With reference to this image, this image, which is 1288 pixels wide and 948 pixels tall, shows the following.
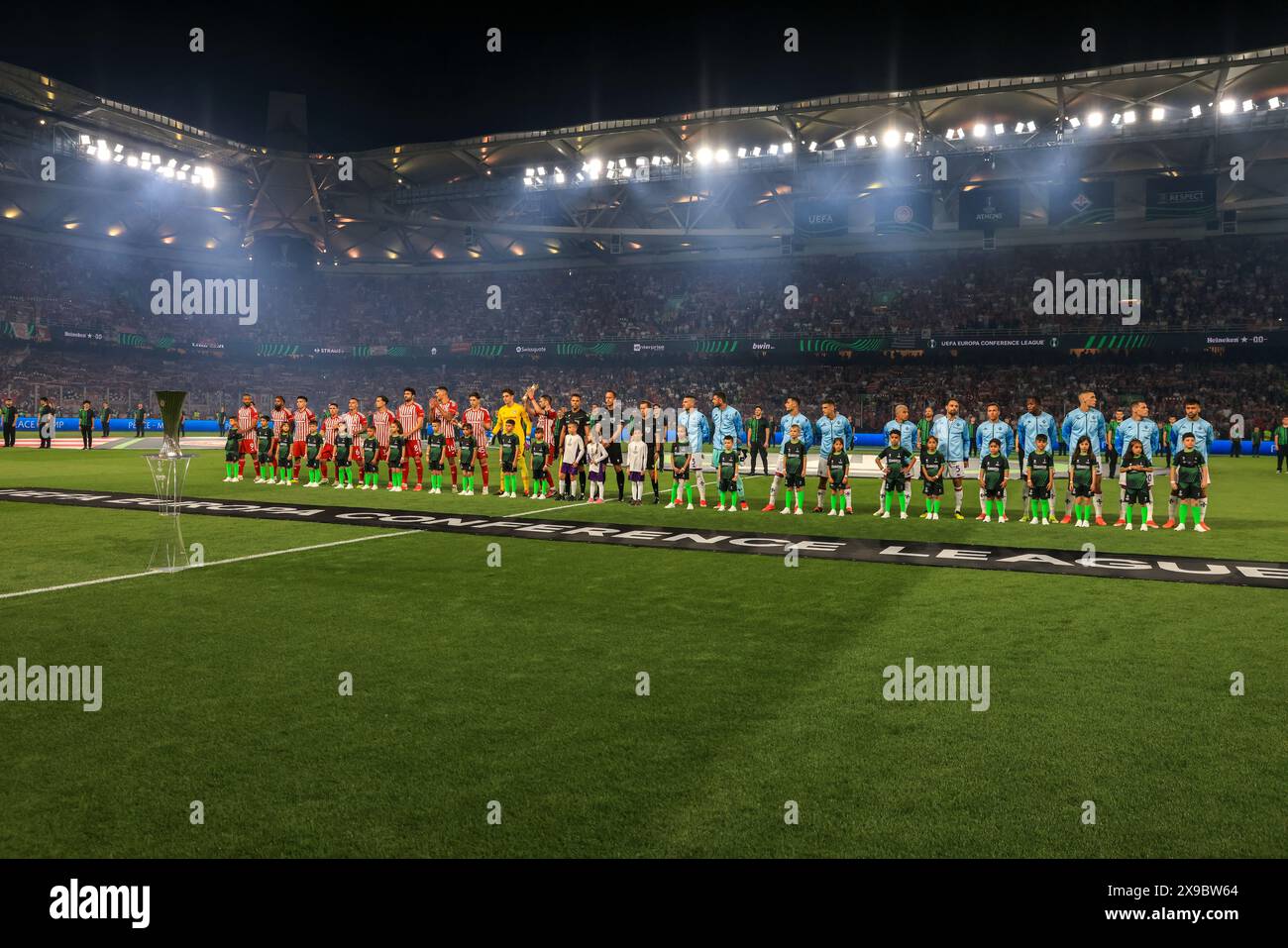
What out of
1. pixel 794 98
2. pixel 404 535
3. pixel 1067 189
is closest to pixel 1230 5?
pixel 1067 189

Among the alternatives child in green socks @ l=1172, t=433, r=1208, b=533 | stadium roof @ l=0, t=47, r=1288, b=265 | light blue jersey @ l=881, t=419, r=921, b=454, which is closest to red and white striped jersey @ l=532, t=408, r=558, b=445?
light blue jersey @ l=881, t=419, r=921, b=454

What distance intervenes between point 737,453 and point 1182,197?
2759cm

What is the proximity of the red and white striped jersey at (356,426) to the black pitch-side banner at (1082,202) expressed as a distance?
1146 inches

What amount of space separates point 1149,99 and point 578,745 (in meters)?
41.6

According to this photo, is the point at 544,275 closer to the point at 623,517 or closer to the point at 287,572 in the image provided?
the point at 623,517

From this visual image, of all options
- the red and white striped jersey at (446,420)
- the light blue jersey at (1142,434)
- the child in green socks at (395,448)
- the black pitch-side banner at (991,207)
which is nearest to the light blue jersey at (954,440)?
the light blue jersey at (1142,434)

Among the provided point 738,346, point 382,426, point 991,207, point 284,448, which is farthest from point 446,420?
point 738,346

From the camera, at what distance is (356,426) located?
1934cm

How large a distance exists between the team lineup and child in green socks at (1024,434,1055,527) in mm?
21

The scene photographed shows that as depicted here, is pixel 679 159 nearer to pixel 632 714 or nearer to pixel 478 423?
pixel 478 423

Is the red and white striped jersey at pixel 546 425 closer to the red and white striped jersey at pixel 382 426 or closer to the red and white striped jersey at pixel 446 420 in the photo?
the red and white striped jersey at pixel 446 420

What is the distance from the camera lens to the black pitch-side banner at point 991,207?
113ft
